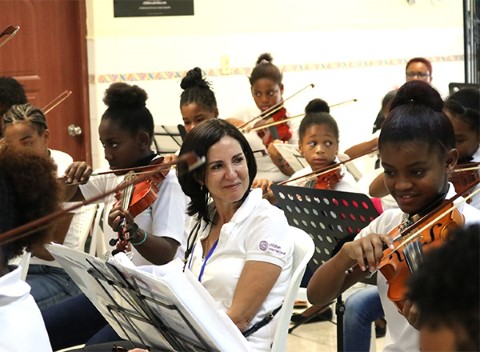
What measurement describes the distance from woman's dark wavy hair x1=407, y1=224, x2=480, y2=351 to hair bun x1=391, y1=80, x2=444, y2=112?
107cm

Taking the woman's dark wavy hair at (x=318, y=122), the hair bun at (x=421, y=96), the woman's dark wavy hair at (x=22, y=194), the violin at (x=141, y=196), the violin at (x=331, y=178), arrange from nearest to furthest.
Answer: the woman's dark wavy hair at (x=22, y=194) → the hair bun at (x=421, y=96) → the violin at (x=141, y=196) → the violin at (x=331, y=178) → the woman's dark wavy hair at (x=318, y=122)

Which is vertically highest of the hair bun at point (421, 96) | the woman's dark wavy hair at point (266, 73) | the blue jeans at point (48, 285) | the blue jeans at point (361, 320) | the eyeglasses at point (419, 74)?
the woman's dark wavy hair at point (266, 73)

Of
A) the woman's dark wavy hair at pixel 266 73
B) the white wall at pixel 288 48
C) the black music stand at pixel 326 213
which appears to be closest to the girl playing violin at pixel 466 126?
the black music stand at pixel 326 213

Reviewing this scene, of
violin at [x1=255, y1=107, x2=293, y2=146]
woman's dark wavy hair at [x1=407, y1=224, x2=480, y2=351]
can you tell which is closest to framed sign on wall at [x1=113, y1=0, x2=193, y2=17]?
violin at [x1=255, y1=107, x2=293, y2=146]

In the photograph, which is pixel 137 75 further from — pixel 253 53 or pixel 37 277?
pixel 37 277

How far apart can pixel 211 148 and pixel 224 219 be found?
198mm

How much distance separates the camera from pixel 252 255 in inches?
86.0

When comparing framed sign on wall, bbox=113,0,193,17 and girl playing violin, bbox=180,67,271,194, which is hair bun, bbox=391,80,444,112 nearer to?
girl playing violin, bbox=180,67,271,194

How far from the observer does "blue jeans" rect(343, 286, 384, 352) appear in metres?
2.87

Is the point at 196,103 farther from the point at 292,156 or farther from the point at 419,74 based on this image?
the point at 419,74

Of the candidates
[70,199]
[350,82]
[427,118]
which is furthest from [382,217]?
[350,82]

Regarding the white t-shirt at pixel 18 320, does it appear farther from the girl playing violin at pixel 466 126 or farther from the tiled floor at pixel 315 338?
the tiled floor at pixel 315 338

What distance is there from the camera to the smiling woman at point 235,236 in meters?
2.16

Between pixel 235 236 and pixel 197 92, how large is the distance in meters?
1.62
